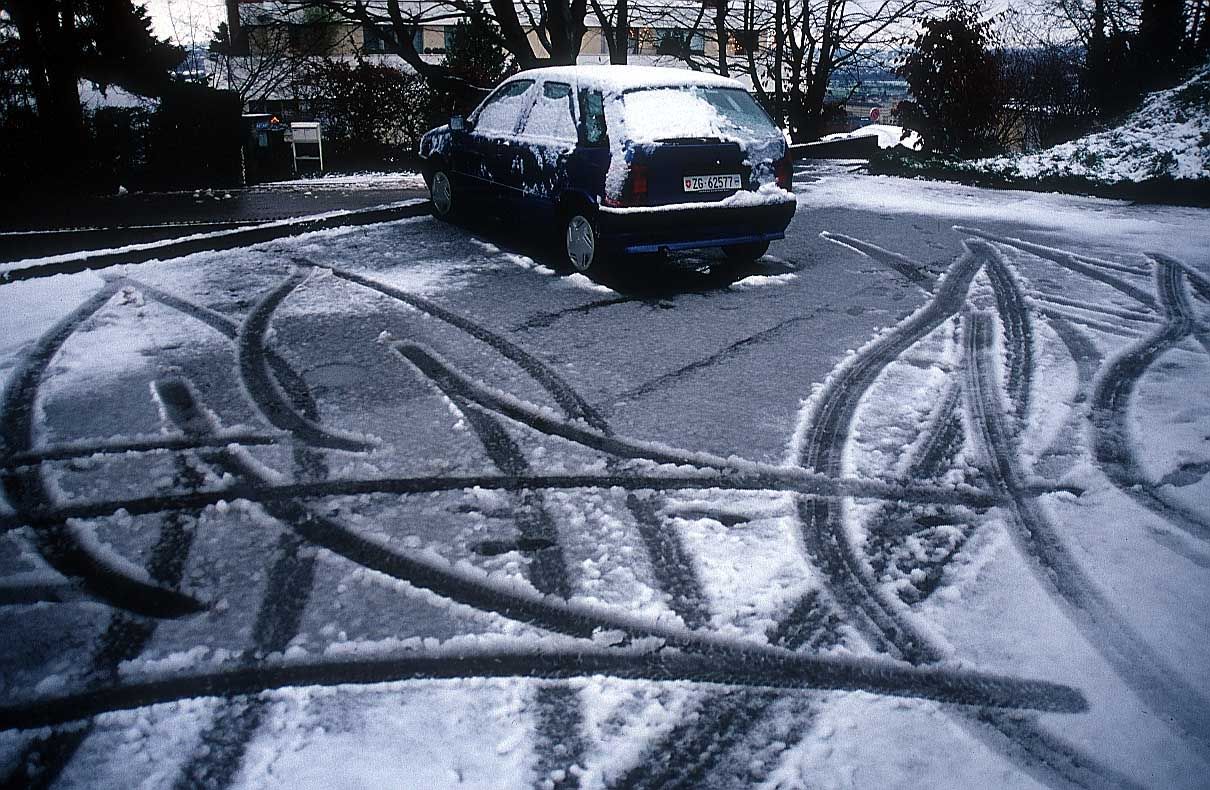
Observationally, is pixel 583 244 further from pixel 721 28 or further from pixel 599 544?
pixel 721 28

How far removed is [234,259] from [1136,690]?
309 inches

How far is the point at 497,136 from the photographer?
28.5 ft

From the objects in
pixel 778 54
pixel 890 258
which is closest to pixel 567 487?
pixel 890 258

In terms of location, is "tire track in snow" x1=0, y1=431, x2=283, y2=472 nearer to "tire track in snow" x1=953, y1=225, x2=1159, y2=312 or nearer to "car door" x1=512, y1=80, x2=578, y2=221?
"car door" x1=512, y1=80, x2=578, y2=221

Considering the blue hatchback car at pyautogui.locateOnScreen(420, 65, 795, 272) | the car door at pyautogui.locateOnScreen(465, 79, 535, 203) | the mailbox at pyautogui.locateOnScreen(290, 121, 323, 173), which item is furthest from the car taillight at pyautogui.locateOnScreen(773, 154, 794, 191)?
the mailbox at pyautogui.locateOnScreen(290, 121, 323, 173)

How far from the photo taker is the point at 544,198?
786 cm

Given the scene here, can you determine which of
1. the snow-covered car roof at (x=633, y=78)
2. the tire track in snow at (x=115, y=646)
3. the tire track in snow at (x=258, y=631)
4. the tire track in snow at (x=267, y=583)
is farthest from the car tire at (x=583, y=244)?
the tire track in snow at (x=115, y=646)

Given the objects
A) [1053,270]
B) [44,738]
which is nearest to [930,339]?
[1053,270]

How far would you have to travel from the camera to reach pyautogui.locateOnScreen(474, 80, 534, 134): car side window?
8.57m

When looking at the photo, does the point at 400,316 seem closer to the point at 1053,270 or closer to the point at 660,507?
the point at 660,507

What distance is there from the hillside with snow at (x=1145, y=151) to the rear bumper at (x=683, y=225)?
902 centimetres

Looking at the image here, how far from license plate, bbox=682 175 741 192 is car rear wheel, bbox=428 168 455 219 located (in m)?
3.62

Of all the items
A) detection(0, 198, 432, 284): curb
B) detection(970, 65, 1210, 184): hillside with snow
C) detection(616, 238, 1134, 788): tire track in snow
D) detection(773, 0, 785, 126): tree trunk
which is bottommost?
detection(616, 238, 1134, 788): tire track in snow

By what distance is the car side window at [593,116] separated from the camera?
7.24 metres
